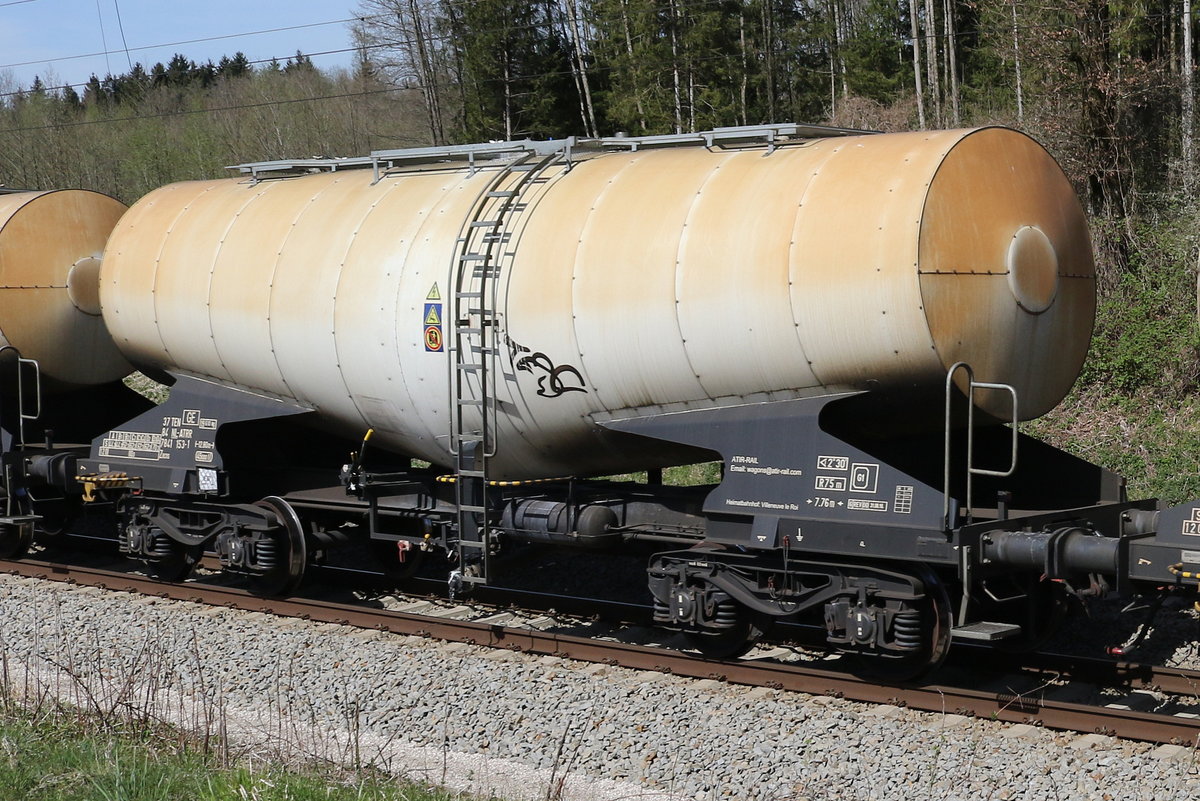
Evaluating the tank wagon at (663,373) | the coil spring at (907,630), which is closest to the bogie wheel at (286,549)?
the tank wagon at (663,373)

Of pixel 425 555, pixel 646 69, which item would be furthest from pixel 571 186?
pixel 646 69

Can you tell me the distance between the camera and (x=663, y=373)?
8.48 meters

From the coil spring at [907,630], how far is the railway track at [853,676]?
0.38 m

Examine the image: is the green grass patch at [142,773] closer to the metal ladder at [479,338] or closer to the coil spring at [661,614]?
the coil spring at [661,614]

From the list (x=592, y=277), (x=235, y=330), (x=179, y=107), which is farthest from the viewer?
(x=179, y=107)

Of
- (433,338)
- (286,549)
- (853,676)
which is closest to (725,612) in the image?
(853,676)

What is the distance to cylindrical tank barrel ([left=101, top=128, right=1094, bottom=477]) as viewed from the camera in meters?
7.52

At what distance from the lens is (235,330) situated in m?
11.0

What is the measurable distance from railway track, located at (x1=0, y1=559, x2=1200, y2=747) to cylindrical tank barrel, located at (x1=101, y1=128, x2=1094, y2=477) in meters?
1.39

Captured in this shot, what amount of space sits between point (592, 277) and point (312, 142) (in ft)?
128

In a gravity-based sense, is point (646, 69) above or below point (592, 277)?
above

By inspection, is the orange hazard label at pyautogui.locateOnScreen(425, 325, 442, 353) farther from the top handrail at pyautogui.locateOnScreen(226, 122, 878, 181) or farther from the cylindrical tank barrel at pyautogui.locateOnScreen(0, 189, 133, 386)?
the cylindrical tank barrel at pyautogui.locateOnScreen(0, 189, 133, 386)

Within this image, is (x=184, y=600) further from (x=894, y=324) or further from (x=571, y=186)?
(x=894, y=324)

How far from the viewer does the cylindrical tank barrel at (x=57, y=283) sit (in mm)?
12695
